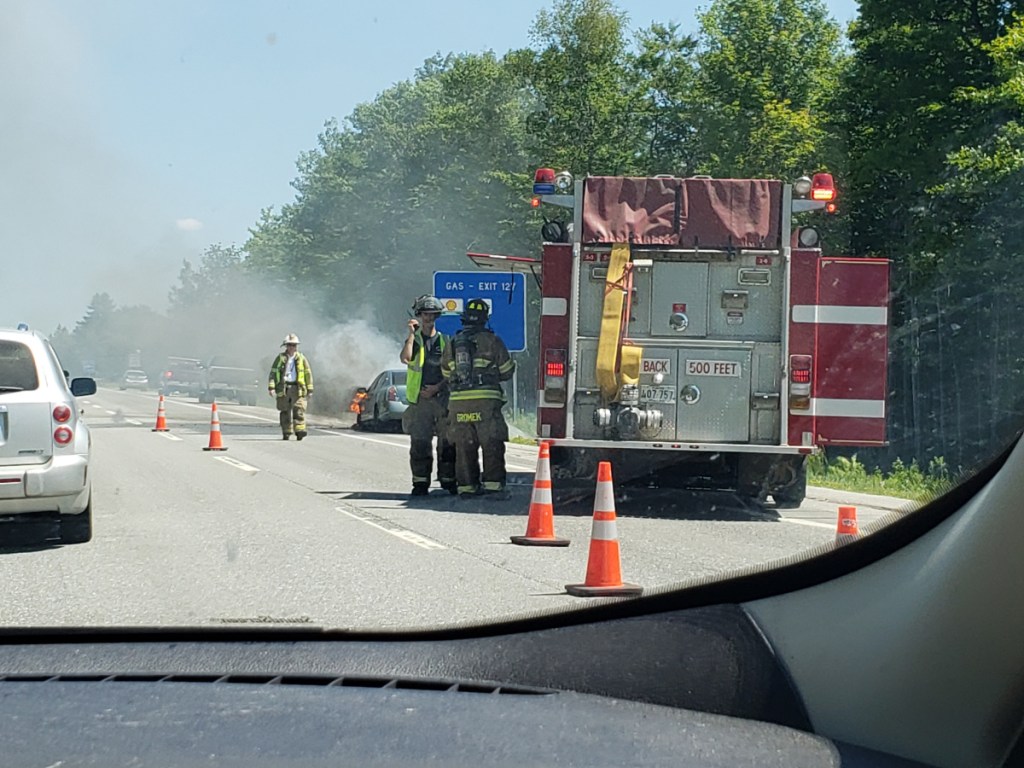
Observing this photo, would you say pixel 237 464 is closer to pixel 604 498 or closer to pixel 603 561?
pixel 604 498

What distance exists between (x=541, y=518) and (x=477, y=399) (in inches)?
116

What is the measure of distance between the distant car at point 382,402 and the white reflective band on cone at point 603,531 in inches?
759

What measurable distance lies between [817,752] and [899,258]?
1.87m

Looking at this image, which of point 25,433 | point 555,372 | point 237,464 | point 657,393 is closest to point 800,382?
point 657,393

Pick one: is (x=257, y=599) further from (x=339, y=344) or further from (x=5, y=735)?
(x=339, y=344)

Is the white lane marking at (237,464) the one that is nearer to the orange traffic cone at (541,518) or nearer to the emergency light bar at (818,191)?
the orange traffic cone at (541,518)

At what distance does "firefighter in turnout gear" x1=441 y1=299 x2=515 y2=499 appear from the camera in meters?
11.6

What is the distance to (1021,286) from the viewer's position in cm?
A: 299

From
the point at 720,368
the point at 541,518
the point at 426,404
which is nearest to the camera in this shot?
the point at 541,518

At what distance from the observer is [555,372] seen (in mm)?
10984

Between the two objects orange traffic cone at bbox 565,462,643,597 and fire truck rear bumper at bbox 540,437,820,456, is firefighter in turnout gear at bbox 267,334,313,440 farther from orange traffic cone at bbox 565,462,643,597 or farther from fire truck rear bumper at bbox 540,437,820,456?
orange traffic cone at bbox 565,462,643,597

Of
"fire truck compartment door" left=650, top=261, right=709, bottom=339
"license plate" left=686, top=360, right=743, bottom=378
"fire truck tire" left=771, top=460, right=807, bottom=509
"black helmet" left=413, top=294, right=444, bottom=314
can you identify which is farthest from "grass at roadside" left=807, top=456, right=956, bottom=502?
"black helmet" left=413, top=294, right=444, bottom=314

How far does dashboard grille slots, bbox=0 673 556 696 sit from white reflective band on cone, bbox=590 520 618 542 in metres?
3.76

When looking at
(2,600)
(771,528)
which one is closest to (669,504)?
(771,528)
